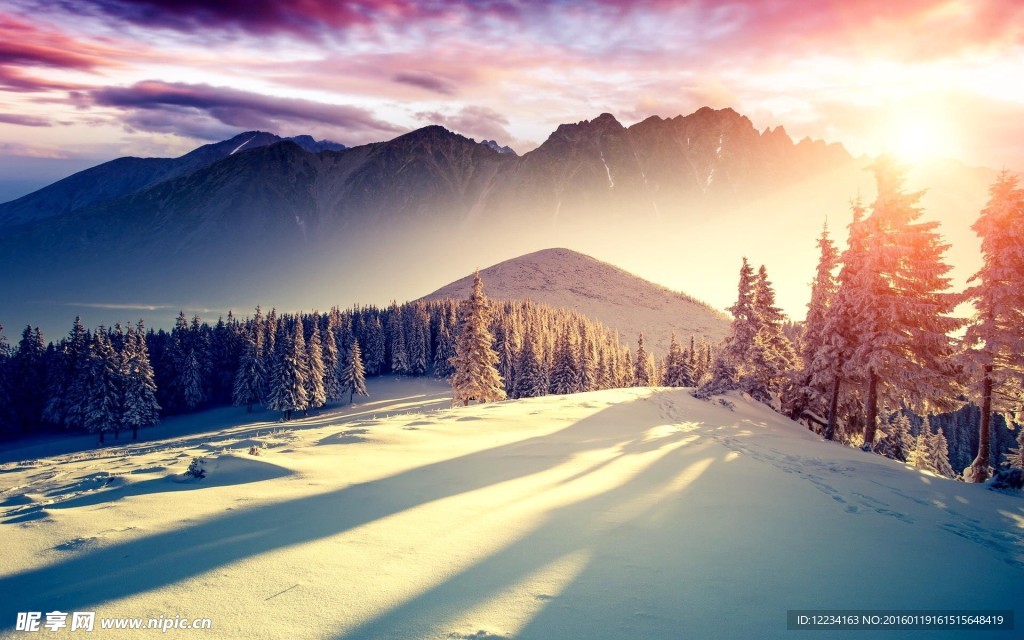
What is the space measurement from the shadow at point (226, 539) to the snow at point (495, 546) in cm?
3

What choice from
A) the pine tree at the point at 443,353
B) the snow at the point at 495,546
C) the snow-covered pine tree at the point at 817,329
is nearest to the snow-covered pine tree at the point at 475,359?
the snow-covered pine tree at the point at 817,329

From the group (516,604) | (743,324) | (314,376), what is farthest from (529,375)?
(516,604)

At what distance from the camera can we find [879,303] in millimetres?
23766

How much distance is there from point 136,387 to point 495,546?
254ft

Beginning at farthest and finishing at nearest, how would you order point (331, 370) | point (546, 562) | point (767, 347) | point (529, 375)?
point (331, 370) < point (529, 375) < point (767, 347) < point (546, 562)

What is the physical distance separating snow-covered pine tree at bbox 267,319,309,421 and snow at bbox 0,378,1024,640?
60091 millimetres

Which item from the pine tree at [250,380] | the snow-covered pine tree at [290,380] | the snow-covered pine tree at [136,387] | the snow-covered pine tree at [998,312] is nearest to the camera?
the snow-covered pine tree at [998,312]

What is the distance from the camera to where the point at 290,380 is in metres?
67.9

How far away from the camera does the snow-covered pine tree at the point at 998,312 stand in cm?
2002

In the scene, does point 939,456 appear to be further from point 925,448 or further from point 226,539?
point 226,539

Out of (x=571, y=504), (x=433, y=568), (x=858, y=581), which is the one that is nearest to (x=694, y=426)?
(x=571, y=504)

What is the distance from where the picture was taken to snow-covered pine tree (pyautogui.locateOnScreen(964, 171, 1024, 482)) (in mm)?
20016

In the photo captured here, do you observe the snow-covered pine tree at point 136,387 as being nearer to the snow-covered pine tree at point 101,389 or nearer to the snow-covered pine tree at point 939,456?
the snow-covered pine tree at point 101,389

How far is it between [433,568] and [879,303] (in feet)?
88.2
